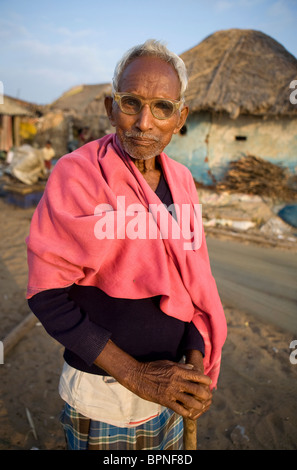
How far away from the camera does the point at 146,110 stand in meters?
1.25

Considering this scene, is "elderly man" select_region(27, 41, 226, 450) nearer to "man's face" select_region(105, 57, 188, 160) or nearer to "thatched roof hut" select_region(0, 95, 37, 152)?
"man's face" select_region(105, 57, 188, 160)

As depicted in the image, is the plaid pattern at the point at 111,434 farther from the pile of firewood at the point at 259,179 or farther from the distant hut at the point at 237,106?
the distant hut at the point at 237,106

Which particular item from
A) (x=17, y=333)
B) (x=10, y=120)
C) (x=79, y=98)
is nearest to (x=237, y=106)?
(x=17, y=333)

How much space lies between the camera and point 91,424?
4.32ft

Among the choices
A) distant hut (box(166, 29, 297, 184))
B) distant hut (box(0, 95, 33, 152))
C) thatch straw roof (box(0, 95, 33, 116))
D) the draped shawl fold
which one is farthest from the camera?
distant hut (box(0, 95, 33, 152))

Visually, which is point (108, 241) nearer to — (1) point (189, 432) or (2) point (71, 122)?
(1) point (189, 432)

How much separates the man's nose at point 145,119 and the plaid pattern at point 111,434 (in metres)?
1.26

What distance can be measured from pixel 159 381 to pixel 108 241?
1.89 ft

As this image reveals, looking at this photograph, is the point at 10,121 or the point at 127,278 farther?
the point at 10,121

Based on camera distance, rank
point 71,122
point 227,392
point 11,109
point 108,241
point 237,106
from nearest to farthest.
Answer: point 108,241, point 227,392, point 237,106, point 11,109, point 71,122

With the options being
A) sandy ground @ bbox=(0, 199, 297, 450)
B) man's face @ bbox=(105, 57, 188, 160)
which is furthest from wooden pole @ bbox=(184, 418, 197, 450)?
sandy ground @ bbox=(0, 199, 297, 450)

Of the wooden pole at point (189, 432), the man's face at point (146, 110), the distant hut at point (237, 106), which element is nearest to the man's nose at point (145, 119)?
the man's face at point (146, 110)

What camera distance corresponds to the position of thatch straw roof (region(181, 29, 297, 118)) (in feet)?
26.6

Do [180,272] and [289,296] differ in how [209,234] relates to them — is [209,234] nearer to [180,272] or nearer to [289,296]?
[289,296]
